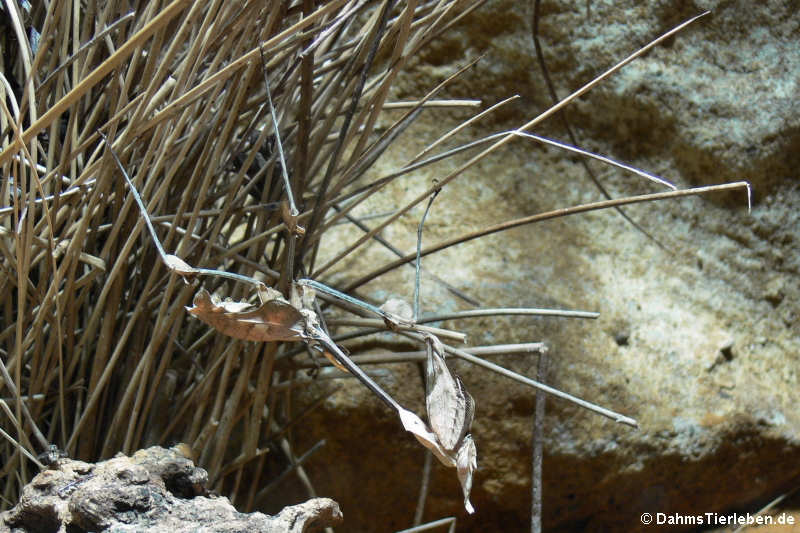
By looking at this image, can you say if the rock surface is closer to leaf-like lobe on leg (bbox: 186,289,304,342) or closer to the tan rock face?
leaf-like lobe on leg (bbox: 186,289,304,342)

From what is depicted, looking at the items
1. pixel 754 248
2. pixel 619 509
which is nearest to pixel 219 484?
pixel 619 509

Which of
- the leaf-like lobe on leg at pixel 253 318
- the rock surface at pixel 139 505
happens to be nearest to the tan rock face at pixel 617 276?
the rock surface at pixel 139 505

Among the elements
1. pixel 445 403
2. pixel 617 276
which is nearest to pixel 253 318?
pixel 445 403

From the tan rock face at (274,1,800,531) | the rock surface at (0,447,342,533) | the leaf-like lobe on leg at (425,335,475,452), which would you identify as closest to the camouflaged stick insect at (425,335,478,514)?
A: the leaf-like lobe on leg at (425,335,475,452)

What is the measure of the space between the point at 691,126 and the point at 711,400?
407mm

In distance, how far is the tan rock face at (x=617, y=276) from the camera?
1.09 meters

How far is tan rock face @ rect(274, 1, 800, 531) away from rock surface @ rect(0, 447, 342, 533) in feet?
1.26

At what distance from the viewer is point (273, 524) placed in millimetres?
603

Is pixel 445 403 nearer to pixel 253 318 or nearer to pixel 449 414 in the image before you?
pixel 449 414

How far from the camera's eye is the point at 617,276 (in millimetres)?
1243

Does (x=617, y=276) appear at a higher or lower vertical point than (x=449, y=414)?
higher

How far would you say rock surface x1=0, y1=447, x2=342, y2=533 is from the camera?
1.95 ft

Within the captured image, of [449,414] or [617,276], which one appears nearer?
[449,414]

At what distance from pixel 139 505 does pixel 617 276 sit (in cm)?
81
